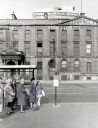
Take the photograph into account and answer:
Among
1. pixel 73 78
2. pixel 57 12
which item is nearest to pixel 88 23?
pixel 73 78

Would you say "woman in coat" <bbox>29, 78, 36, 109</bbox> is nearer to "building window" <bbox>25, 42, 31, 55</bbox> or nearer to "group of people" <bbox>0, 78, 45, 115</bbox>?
"group of people" <bbox>0, 78, 45, 115</bbox>

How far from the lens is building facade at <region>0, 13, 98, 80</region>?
6359 centimetres

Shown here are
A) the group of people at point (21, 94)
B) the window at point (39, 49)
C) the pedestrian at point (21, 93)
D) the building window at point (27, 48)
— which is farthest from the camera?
the window at point (39, 49)

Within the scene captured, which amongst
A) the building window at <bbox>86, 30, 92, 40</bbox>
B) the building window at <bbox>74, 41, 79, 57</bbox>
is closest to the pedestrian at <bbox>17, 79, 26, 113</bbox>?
the building window at <bbox>74, 41, 79, 57</bbox>

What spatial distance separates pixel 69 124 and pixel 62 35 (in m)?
53.0

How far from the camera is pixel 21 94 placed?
1678cm

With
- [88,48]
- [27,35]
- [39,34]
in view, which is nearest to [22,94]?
[27,35]

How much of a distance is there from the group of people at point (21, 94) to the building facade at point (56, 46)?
45.1 metres

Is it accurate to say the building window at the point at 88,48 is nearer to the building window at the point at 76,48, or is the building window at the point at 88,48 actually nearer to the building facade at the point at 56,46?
the building facade at the point at 56,46

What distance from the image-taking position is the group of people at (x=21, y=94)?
1601 cm

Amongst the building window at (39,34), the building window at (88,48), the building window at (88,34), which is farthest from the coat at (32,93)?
the building window at (88,34)

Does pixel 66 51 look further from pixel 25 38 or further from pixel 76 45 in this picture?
pixel 25 38

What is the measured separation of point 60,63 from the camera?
209ft

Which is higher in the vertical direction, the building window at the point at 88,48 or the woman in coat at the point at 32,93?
the building window at the point at 88,48
